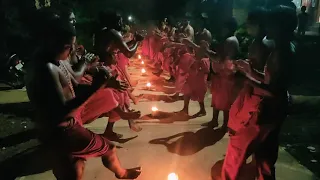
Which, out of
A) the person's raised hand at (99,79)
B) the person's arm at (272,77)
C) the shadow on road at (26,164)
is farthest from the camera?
the shadow on road at (26,164)

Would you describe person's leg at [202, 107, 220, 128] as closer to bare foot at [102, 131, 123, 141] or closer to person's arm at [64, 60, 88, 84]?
bare foot at [102, 131, 123, 141]

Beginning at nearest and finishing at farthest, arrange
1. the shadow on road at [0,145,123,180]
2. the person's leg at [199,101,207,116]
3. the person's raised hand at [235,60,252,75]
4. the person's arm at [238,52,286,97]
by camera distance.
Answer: the person's arm at [238,52,286,97]
the person's raised hand at [235,60,252,75]
the shadow on road at [0,145,123,180]
the person's leg at [199,101,207,116]

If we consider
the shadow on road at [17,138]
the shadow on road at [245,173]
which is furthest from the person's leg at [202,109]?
the shadow on road at [17,138]

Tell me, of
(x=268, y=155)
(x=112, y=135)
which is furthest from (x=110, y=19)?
(x=268, y=155)

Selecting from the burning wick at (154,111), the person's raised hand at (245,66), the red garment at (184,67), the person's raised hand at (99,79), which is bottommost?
the burning wick at (154,111)

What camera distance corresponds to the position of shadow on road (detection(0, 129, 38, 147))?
630cm

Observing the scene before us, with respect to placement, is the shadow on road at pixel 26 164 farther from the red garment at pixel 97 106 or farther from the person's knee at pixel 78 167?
the person's knee at pixel 78 167

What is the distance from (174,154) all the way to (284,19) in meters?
2.95

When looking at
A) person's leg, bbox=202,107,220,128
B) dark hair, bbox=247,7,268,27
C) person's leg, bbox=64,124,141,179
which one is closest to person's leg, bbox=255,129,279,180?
dark hair, bbox=247,7,268,27

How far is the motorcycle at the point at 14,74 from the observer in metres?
12.0

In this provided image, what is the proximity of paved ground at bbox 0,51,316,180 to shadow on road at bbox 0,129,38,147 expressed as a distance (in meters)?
1.04

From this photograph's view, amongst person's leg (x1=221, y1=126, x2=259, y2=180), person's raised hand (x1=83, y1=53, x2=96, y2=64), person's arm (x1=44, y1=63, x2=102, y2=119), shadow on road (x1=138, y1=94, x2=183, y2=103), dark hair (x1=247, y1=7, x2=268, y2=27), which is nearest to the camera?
person's arm (x1=44, y1=63, x2=102, y2=119)

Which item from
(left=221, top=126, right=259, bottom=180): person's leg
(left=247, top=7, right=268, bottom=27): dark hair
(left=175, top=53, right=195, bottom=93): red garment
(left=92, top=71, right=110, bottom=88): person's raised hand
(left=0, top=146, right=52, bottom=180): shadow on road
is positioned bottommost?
(left=0, top=146, right=52, bottom=180): shadow on road

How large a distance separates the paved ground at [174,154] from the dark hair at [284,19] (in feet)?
7.00
